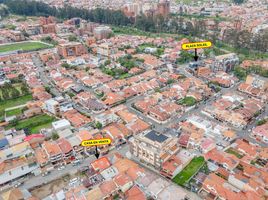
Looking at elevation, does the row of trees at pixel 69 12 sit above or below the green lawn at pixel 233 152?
above

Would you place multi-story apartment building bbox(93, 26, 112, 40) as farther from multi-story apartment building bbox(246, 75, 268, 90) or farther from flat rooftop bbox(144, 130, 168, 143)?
flat rooftop bbox(144, 130, 168, 143)

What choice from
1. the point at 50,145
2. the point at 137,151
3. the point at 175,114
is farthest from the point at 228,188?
the point at 50,145

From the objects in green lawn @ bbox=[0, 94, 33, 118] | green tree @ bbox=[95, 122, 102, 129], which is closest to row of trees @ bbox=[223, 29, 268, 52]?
green tree @ bbox=[95, 122, 102, 129]

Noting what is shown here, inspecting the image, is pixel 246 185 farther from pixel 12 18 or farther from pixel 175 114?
pixel 12 18

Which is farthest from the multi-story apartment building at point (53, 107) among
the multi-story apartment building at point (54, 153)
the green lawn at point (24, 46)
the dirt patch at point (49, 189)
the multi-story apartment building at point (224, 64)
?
the green lawn at point (24, 46)

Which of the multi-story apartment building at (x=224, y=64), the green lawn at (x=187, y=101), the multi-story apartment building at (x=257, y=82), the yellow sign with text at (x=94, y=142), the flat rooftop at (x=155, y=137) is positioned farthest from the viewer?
the multi-story apartment building at (x=224, y=64)

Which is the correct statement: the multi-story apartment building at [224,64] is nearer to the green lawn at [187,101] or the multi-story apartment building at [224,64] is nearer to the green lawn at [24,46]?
the green lawn at [187,101]
